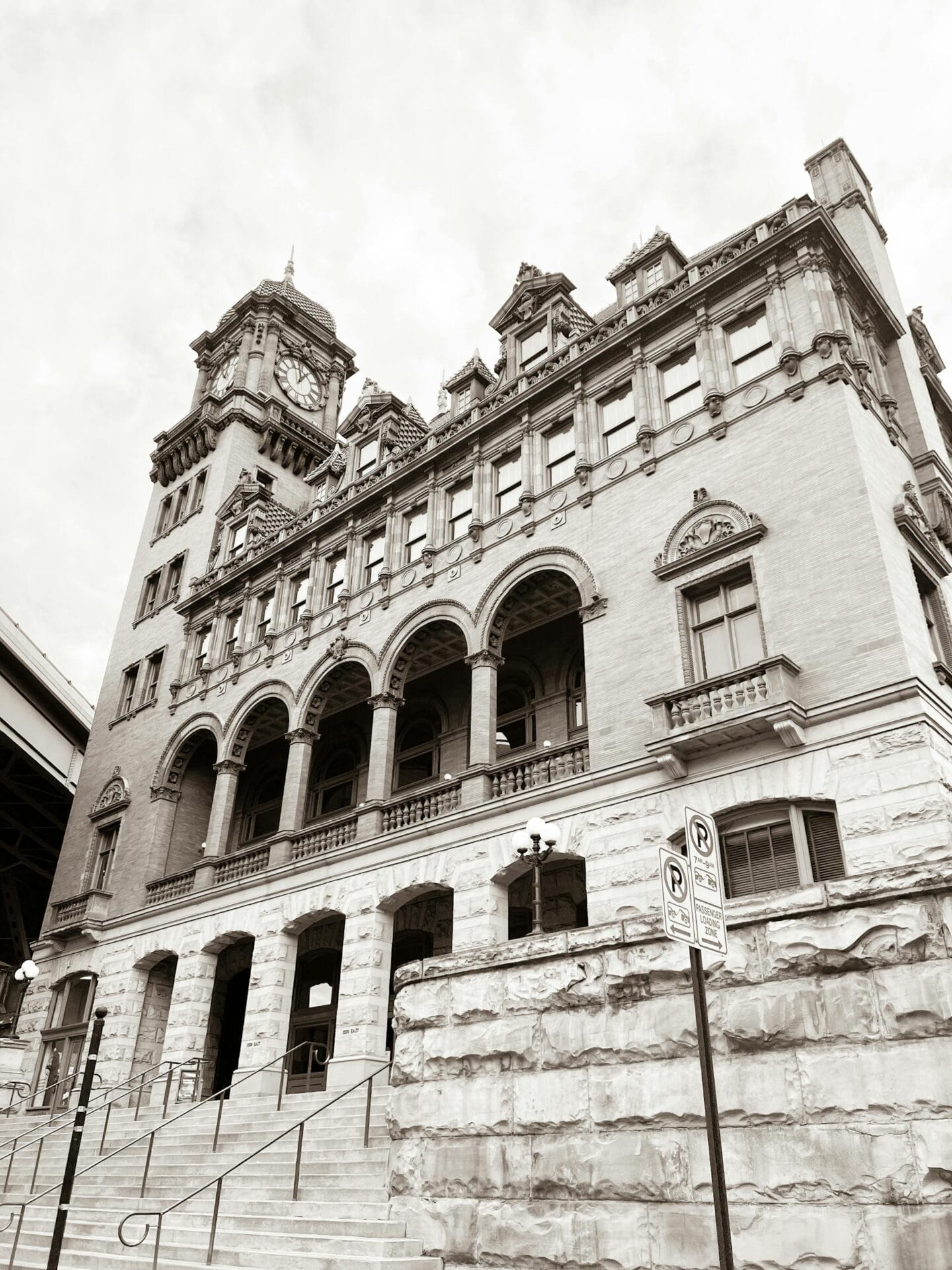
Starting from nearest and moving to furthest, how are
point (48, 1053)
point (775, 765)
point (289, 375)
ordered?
1. point (775, 765)
2. point (48, 1053)
3. point (289, 375)

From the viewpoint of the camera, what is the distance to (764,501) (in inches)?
786

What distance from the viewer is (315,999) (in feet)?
78.7

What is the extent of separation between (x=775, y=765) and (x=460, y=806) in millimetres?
7575

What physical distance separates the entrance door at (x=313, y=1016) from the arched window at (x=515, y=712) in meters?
7.62

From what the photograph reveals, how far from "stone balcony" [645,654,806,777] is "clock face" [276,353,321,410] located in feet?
107

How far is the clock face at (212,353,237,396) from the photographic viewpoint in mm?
45688

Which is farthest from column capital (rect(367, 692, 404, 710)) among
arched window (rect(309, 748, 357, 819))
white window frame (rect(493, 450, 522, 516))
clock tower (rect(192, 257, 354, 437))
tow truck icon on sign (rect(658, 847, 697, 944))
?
clock tower (rect(192, 257, 354, 437))

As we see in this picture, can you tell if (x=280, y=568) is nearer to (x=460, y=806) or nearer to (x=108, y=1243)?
(x=460, y=806)

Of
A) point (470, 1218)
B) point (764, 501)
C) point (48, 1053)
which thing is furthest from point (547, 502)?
point (48, 1053)

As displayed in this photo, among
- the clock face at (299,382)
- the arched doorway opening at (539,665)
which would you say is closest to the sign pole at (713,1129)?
the arched doorway opening at (539,665)

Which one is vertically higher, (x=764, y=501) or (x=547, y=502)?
(x=547, y=502)

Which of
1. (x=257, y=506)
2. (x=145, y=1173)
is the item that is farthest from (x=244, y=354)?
(x=145, y=1173)

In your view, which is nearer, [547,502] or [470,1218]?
[470,1218]

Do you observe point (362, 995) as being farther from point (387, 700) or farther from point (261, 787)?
point (261, 787)
